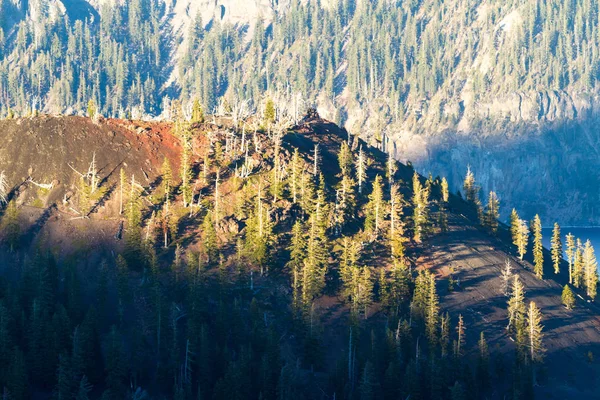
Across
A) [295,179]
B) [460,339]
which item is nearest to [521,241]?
[460,339]

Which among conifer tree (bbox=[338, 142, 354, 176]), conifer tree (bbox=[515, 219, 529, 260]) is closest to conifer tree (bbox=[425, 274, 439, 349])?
conifer tree (bbox=[515, 219, 529, 260])

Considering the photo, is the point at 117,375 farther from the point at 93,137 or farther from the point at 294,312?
the point at 93,137

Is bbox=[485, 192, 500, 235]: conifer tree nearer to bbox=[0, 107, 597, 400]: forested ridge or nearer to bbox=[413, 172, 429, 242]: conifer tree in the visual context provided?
bbox=[0, 107, 597, 400]: forested ridge

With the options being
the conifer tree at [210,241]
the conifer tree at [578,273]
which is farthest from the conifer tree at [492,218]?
the conifer tree at [210,241]

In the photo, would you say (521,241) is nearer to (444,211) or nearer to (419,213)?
(444,211)

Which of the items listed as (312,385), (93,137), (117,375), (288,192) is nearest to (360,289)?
(312,385)

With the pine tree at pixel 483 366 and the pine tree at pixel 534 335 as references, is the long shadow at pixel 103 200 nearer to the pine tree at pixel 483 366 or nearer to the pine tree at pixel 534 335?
the pine tree at pixel 483 366
